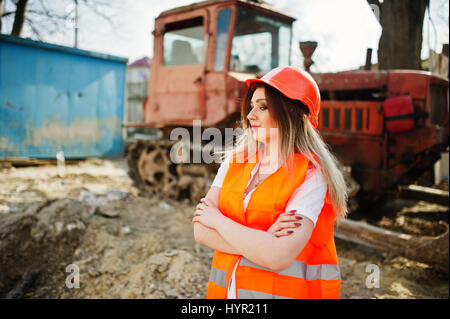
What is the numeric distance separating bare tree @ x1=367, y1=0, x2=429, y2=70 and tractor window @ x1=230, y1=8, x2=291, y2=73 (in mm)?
1520

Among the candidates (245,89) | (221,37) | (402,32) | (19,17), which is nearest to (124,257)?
(245,89)

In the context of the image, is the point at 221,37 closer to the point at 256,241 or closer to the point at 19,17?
the point at 256,241

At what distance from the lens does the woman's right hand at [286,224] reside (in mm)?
1270

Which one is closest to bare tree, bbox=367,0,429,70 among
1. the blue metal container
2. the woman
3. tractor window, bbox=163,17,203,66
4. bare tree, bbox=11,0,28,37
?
tractor window, bbox=163,17,203,66

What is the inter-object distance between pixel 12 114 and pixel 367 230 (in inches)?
344

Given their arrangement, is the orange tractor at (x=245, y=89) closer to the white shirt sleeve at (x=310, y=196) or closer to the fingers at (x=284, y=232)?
the white shirt sleeve at (x=310, y=196)

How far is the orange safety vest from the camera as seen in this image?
1344mm

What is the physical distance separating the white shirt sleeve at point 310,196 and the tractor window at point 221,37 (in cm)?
441

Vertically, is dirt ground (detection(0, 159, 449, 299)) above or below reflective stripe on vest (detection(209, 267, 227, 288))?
below

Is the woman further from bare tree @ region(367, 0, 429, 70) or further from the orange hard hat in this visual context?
bare tree @ region(367, 0, 429, 70)

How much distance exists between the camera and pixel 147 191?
7.08 meters

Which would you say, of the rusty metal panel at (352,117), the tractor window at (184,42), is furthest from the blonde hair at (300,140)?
the tractor window at (184,42)
